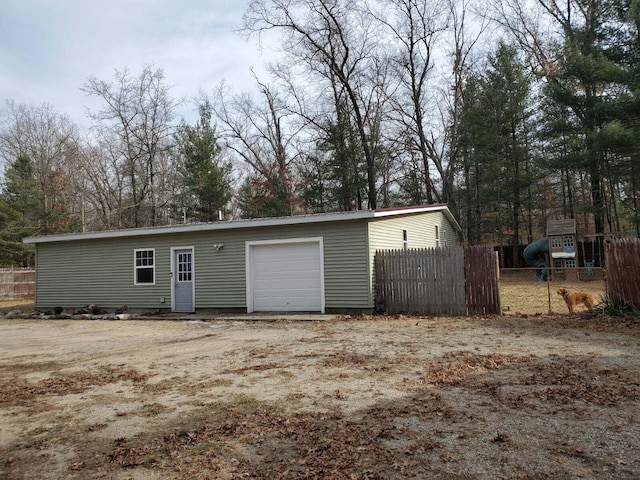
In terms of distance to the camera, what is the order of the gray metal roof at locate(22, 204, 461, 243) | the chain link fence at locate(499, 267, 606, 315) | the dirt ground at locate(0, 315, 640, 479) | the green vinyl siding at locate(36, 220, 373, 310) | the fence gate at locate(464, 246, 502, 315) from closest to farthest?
the dirt ground at locate(0, 315, 640, 479) → the fence gate at locate(464, 246, 502, 315) → the gray metal roof at locate(22, 204, 461, 243) → the green vinyl siding at locate(36, 220, 373, 310) → the chain link fence at locate(499, 267, 606, 315)

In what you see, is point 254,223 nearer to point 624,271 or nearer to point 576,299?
point 576,299

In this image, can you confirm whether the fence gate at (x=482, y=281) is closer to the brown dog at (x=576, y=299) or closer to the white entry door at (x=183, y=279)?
the brown dog at (x=576, y=299)

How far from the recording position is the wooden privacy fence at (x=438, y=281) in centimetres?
1108

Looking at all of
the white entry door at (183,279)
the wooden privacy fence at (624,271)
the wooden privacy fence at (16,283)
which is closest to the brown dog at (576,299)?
the wooden privacy fence at (624,271)

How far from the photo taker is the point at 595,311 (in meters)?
10.1

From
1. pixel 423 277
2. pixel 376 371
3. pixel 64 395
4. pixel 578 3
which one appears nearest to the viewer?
pixel 64 395

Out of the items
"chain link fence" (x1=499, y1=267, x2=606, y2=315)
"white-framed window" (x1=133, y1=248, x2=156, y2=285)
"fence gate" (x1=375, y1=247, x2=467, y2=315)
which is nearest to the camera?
"fence gate" (x1=375, y1=247, x2=467, y2=315)

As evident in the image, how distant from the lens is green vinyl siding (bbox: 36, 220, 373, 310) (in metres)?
12.0

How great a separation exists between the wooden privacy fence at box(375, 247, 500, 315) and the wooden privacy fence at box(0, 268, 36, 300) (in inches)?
767

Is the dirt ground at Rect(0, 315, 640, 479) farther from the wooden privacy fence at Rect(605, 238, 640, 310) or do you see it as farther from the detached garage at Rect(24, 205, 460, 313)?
the detached garage at Rect(24, 205, 460, 313)

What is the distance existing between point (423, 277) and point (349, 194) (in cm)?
1611

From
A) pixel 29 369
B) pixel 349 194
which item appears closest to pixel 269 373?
pixel 29 369

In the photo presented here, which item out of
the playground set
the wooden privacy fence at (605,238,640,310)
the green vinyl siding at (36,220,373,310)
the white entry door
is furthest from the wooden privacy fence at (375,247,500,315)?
the playground set

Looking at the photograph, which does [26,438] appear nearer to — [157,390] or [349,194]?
[157,390]
